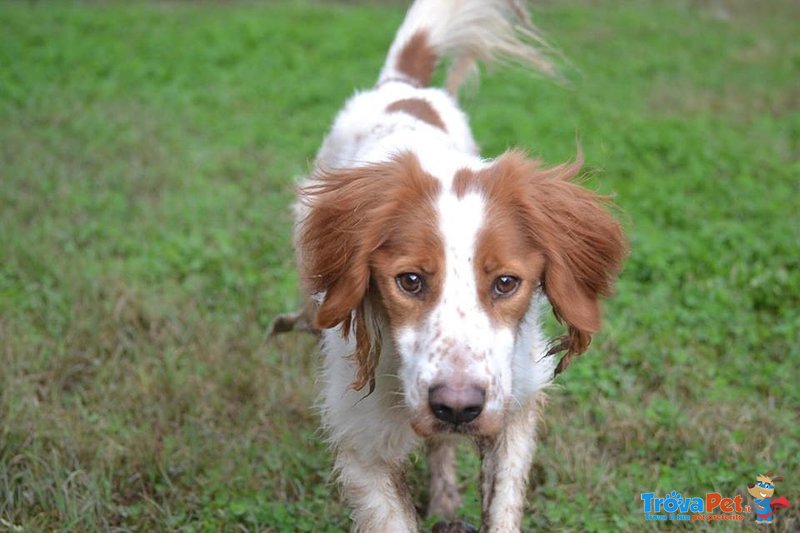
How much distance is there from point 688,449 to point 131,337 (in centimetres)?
254

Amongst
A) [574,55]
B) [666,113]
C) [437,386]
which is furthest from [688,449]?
[574,55]

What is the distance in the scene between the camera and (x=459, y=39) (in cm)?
461

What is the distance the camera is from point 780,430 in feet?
12.2

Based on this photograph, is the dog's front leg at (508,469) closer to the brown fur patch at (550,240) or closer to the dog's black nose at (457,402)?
the brown fur patch at (550,240)

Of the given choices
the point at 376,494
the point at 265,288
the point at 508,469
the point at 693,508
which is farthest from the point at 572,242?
the point at 265,288

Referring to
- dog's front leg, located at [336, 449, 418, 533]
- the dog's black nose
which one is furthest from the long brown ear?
dog's front leg, located at [336, 449, 418, 533]

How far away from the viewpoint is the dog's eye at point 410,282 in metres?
2.47

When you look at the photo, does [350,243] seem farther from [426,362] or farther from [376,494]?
[376,494]

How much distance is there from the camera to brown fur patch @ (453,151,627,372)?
2.51 metres

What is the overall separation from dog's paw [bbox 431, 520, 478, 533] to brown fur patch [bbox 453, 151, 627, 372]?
77cm

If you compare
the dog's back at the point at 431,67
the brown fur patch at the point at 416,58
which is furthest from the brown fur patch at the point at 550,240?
the brown fur patch at the point at 416,58

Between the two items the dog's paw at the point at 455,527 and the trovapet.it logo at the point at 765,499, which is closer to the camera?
the dog's paw at the point at 455,527

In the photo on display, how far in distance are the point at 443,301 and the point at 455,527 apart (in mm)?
1058

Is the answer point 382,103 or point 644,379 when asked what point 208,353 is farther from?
point 644,379
